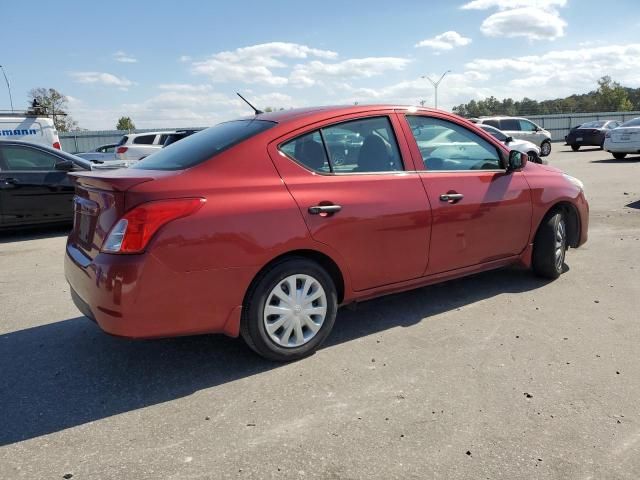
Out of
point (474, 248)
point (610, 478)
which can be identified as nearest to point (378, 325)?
point (474, 248)

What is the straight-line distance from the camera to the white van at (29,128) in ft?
43.9

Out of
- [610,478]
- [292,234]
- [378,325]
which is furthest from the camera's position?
[378,325]

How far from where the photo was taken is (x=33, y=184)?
821 cm

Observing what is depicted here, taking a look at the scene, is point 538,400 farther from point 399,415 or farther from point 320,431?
point 320,431

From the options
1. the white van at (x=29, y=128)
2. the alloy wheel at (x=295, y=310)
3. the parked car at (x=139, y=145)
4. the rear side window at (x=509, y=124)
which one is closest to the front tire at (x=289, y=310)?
the alloy wheel at (x=295, y=310)

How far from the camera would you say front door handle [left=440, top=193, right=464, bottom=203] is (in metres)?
4.12

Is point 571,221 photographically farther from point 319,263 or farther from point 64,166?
point 64,166

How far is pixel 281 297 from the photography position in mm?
3451

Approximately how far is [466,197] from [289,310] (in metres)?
1.76

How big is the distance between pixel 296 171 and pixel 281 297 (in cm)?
83

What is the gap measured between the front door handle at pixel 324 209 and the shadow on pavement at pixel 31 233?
6.43 meters

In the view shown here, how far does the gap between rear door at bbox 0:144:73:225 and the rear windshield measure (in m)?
5.17

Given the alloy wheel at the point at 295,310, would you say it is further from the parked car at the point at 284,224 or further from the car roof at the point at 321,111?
the car roof at the point at 321,111

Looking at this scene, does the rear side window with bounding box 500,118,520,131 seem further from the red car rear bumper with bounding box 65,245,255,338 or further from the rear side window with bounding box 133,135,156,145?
the red car rear bumper with bounding box 65,245,255,338
